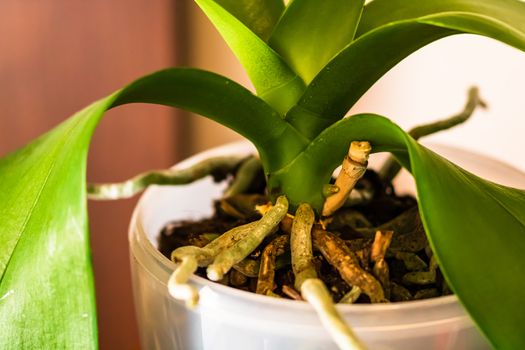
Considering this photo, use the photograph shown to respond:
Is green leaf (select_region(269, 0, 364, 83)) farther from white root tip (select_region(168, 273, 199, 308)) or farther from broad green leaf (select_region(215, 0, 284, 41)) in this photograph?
white root tip (select_region(168, 273, 199, 308))

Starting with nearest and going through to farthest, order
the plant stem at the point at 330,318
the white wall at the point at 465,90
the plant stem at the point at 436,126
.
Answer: the plant stem at the point at 330,318
the plant stem at the point at 436,126
the white wall at the point at 465,90

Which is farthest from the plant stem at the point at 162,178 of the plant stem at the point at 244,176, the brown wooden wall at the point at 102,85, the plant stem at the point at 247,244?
the brown wooden wall at the point at 102,85

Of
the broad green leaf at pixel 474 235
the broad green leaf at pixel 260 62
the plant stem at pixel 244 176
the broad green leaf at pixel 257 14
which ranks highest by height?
the broad green leaf at pixel 257 14

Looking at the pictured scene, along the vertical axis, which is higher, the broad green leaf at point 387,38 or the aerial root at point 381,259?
the broad green leaf at point 387,38

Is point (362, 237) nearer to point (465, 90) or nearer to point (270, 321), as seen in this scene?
point (270, 321)

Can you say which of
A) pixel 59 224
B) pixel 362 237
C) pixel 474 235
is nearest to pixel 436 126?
pixel 362 237

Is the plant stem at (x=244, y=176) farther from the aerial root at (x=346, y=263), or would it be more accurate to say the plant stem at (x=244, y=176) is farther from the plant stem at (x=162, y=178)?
the aerial root at (x=346, y=263)
